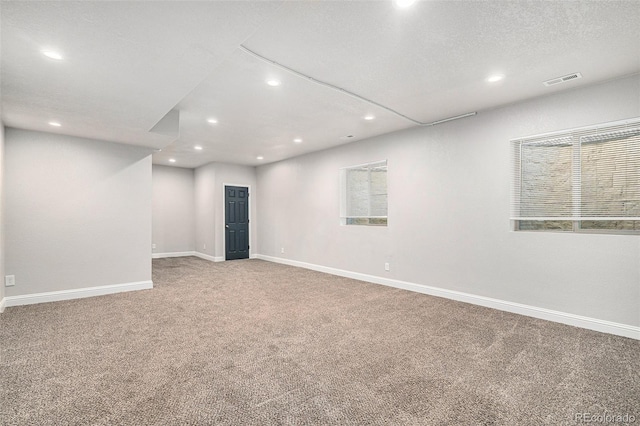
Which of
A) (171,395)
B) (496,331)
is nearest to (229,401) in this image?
(171,395)

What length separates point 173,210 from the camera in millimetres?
8836

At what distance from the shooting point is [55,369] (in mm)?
2439

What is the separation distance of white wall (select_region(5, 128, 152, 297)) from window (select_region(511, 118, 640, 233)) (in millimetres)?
5614

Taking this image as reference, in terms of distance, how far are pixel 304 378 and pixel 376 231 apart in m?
3.55

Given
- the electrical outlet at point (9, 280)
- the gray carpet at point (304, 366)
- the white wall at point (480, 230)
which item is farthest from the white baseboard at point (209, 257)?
the electrical outlet at point (9, 280)

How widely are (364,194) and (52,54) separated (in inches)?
183

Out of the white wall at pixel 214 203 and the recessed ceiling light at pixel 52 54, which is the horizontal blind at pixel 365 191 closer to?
the white wall at pixel 214 203

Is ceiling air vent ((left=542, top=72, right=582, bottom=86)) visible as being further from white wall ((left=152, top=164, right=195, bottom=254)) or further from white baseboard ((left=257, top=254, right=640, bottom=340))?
white wall ((left=152, top=164, right=195, bottom=254))

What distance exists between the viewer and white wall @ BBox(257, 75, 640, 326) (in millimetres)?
3207

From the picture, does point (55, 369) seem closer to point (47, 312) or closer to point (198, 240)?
point (47, 312)

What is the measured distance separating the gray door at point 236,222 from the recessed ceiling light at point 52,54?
19.6 feet

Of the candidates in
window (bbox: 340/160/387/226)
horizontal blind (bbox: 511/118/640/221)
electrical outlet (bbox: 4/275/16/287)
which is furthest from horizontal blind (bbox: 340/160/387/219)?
electrical outlet (bbox: 4/275/16/287)

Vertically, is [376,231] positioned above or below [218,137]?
below

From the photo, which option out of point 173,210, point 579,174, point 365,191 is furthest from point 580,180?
point 173,210
